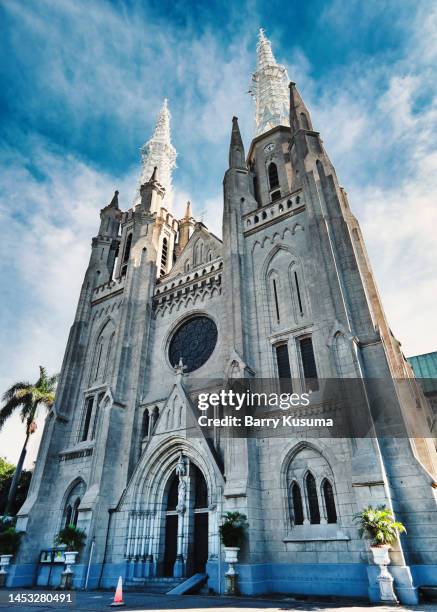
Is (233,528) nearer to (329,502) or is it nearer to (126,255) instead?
(329,502)

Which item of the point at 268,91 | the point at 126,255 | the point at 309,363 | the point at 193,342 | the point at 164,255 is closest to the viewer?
the point at 309,363

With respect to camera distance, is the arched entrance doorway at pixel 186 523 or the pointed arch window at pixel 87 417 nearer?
the arched entrance doorway at pixel 186 523

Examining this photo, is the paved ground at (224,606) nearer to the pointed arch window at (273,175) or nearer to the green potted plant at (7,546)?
the green potted plant at (7,546)

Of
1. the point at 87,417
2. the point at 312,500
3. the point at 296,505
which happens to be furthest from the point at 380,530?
the point at 87,417

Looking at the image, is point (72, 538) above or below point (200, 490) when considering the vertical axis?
below

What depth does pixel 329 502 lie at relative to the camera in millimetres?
13680

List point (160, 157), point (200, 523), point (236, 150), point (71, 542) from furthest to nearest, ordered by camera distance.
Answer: point (160, 157)
point (236, 150)
point (200, 523)
point (71, 542)

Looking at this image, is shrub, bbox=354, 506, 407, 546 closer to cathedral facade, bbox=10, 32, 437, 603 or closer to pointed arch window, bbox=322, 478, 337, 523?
cathedral facade, bbox=10, 32, 437, 603

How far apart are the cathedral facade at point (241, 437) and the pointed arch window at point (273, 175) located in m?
0.11

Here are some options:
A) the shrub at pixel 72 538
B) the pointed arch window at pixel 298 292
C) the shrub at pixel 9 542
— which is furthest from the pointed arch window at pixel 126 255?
the shrub at pixel 72 538

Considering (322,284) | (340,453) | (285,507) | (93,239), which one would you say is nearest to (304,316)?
(322,284)

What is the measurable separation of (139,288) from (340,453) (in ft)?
54.9

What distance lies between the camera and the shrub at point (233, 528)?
13195 millimetres

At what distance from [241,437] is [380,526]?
230 inches
